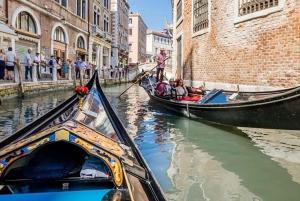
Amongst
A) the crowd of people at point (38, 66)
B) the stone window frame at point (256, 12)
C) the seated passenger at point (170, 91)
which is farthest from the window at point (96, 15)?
the stone window frame at point (256, 12)

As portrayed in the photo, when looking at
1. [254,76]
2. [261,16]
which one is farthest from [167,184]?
[261,16]

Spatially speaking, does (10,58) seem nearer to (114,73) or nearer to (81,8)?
(81,8)

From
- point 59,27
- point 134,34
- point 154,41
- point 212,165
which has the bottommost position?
point 212,165

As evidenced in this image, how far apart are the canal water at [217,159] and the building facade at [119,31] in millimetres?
Result: 19161

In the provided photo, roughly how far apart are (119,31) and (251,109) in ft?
73.8

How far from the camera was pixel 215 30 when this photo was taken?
21.7 ft

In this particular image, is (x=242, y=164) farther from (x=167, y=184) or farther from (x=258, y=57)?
(x=258, y=57)

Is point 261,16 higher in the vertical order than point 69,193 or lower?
higher

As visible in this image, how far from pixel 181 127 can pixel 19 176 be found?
3232 mm

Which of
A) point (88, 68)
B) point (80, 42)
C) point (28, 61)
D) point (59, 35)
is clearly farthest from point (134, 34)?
point (28, 61)

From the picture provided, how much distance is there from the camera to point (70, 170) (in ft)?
5.05

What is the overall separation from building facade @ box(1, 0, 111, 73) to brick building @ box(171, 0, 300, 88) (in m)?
5.71

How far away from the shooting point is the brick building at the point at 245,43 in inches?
175

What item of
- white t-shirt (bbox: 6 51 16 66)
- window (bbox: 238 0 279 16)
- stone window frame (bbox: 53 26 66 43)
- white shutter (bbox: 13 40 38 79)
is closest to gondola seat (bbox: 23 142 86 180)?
window (bbox: 238 0 279 16)
